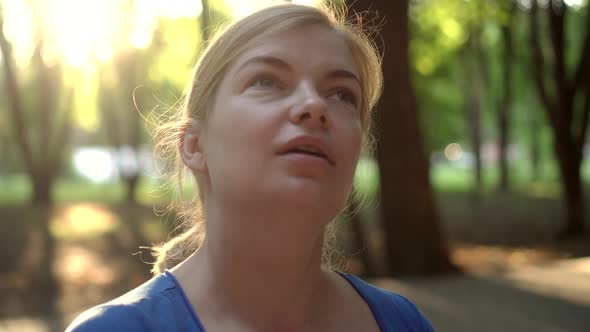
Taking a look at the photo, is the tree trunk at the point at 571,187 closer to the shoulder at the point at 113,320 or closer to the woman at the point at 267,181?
the woman at the point at 267,181

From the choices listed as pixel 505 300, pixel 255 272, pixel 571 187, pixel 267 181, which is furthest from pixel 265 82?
pixel 571 187

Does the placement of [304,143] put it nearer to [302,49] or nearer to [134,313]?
[302,49]

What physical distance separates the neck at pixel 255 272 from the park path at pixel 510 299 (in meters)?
4.59

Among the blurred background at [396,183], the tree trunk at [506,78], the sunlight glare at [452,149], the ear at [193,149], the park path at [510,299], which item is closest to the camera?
the ear at [193,149]

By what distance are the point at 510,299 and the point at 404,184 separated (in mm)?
2149

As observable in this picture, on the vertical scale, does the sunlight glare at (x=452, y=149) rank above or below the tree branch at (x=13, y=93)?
below

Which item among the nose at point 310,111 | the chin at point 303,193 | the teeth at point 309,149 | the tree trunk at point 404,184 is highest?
the nose at point 310,111

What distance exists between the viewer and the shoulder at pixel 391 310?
6.45ft

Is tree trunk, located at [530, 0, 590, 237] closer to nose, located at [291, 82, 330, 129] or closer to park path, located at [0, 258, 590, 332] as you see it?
park path, located at [0, 258, 590, 332]

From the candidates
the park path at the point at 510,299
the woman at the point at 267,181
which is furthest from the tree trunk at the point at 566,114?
the woman at the point at 267,181

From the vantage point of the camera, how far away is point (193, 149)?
197cm

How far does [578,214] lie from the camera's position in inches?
579

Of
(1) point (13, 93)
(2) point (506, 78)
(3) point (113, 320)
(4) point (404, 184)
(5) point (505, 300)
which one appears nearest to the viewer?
(3) point (113, 320)

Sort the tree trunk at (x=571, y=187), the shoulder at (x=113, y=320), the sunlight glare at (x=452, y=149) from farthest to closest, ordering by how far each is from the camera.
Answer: the sunlight glare at (x=452, y=149) → the tree trunk at (x=571, y=187) → the shoulder at (x=113, y=320)
